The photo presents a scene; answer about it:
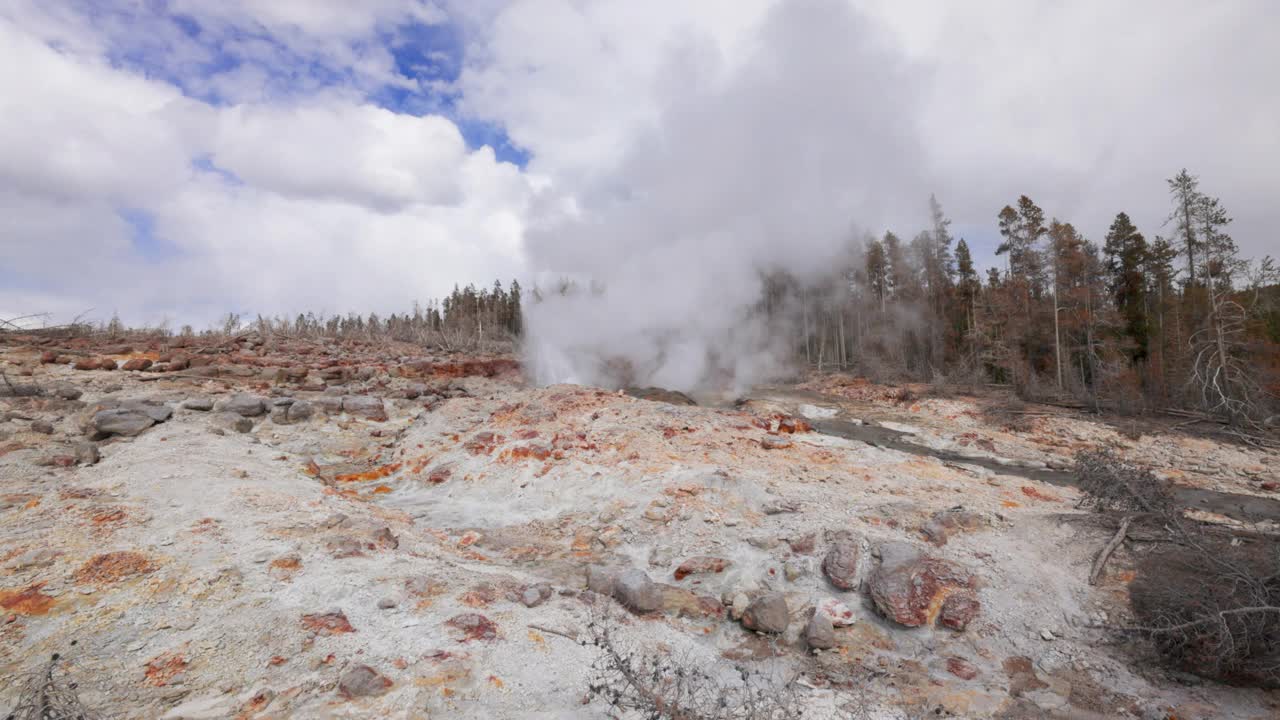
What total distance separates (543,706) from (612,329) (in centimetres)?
1599

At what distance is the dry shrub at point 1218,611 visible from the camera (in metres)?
3.93

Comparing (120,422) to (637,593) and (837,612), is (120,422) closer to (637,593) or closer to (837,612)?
(637,593)

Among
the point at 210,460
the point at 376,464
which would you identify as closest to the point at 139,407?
the point at 210,460

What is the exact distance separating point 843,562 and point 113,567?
6.78m

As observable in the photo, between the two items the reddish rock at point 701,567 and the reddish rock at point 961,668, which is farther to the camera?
the reddish rock at point 701,567

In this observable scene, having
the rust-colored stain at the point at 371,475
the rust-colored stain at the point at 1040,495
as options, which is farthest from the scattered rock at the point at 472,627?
the rust-colored stain at the point at 1040,495

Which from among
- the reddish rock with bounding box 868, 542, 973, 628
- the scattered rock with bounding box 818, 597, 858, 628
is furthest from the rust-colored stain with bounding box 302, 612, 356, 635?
the reddish rock with bounding box 868, 542, 973, 628

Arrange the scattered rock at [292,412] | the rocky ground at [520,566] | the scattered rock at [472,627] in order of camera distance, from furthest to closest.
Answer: the scattered rock at [292,412] → the scattered rock at [472,627] → the rocky ground at [520,566]

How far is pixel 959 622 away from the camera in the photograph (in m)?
4.92

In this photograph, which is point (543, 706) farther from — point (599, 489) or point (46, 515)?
point (46, 515)

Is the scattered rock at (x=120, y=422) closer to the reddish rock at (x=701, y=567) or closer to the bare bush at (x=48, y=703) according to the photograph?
the bare bush at (x=48, y=703)

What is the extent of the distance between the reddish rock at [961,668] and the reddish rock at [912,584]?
42 cm

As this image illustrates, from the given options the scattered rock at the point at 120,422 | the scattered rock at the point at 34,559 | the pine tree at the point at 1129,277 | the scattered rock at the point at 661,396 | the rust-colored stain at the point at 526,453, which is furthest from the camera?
the pine tree at the point at 1129,277

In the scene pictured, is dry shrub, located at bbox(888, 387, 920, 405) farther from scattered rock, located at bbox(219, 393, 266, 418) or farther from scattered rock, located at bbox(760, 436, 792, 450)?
scattered rock, located at bbox(219, 393, 266, 418)
